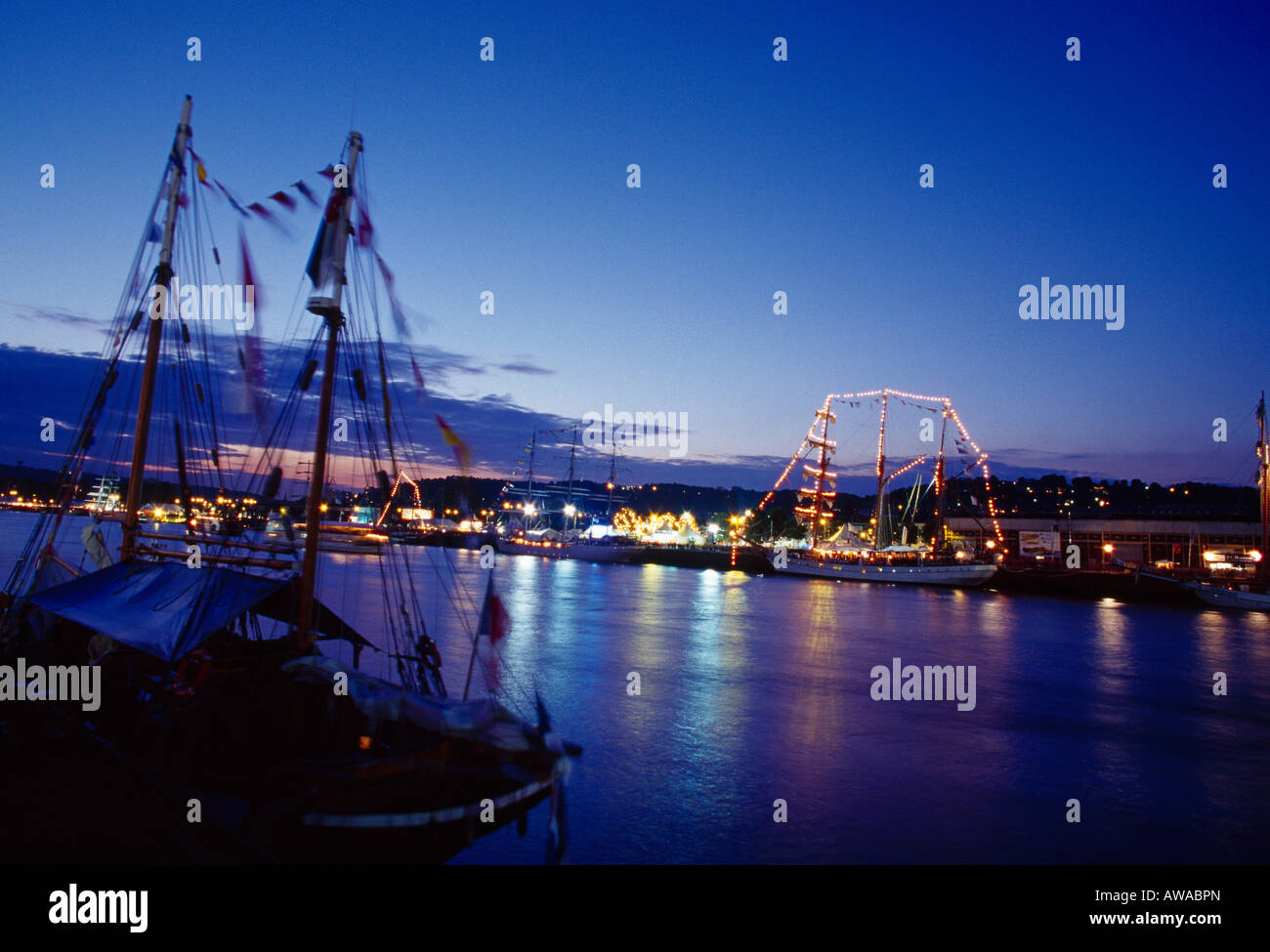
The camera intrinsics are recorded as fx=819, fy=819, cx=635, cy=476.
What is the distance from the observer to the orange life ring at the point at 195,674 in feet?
35.1

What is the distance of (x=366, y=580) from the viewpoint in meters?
74.3

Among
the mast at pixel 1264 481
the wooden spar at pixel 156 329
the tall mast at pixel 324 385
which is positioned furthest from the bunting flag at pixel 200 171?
the mast at pixel 1264 481

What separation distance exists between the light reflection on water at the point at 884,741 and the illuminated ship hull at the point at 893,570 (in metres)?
34.5

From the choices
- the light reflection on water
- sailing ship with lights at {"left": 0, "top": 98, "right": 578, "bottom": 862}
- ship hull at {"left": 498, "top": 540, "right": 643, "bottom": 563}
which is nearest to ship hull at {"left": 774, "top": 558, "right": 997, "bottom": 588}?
ship hull at {"left": 498, "top": 540, "right": 643, "bottom": 563}

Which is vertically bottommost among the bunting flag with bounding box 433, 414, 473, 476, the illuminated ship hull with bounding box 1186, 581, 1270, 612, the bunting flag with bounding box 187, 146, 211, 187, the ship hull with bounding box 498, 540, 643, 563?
the ship hull with bounding box 498, 540, 643, 563

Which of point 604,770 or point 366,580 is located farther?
point 366,580

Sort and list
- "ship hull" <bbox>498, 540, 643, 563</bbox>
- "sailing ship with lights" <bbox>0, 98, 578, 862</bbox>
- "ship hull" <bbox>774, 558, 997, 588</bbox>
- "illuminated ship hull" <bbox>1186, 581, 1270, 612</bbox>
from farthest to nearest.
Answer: "ship hull" <bbox>498, 540, 643, 563</bbox>
"ship hull" <bbox>774, 558, 997, 588</bbox>
"illuminated ship hull" <bbox>1186, 581, 1270, 612</bbox>
"sailing ship with lights" <bbox>0, 98, 578, 862</bbox>

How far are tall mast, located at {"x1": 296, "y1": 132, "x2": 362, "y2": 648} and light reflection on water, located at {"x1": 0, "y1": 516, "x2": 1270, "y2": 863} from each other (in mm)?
4363

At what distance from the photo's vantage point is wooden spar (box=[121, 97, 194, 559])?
16.1 metres

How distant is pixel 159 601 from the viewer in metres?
12.4

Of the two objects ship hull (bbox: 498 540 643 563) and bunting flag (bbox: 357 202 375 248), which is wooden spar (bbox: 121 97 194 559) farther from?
ship hull (bbox: 498 540 643 563)
